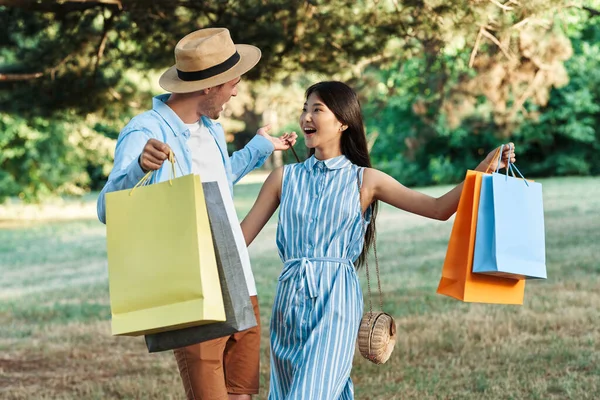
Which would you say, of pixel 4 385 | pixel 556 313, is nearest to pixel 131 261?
pixel 4 385

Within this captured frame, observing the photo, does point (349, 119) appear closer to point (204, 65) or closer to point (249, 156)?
point (249, 156)

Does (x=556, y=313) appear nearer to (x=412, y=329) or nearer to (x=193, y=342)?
(x=412, y=329)

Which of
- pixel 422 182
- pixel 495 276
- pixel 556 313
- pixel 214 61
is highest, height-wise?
pixel 214 61

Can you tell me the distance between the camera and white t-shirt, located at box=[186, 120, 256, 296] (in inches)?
129

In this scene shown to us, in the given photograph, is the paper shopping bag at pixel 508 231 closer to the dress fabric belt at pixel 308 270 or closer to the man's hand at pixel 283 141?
the dress fabric belt at pixel 308 270

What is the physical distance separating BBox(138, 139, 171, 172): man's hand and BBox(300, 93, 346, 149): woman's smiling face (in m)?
0.87

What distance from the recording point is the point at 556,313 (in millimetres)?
7652

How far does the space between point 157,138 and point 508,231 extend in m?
1.26

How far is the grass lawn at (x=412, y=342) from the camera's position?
559cm

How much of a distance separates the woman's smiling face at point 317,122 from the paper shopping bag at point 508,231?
1.98ft

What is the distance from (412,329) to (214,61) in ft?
14.8

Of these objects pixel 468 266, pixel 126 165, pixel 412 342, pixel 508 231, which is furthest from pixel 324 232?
pixel 412 342

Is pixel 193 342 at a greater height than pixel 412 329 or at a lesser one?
greater

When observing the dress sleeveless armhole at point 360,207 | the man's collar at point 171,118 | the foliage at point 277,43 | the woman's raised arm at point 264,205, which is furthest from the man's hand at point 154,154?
the foliage at point 277,43
